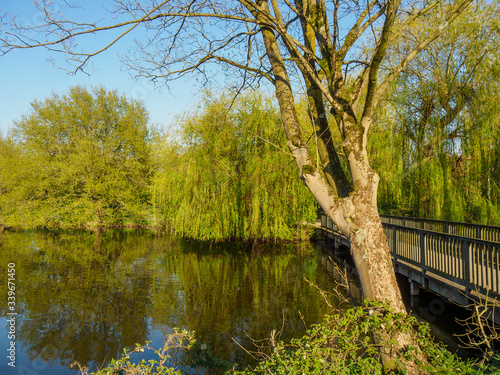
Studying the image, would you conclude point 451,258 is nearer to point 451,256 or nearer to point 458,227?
point 451,256

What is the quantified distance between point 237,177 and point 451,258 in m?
11.4

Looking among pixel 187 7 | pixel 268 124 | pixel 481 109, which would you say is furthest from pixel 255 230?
pixel 187 7

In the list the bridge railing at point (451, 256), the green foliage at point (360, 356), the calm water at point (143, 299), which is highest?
the bridge railing at point (451, 256)

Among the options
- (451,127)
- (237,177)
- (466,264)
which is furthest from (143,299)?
(451,127)

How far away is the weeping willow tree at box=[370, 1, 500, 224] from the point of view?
11141 mm

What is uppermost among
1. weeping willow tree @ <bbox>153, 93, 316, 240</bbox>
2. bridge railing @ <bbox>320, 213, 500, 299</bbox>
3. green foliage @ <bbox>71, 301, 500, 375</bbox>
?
weeping willow tree @ <bbox>153, 93, 316, 240</bbox>

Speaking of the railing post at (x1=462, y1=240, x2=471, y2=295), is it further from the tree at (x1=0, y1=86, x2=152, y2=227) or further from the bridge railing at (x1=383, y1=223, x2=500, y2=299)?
the tree at (x1=0, y1=86, x2=152, y2=227)

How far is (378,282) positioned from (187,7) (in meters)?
4.09

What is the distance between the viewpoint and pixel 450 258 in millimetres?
6691

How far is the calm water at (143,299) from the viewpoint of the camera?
251 inches

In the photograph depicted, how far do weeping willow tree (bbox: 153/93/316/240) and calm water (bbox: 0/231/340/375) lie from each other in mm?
1291

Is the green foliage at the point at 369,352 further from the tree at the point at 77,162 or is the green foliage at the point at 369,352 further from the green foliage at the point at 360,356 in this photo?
the tree at the point at 77,162

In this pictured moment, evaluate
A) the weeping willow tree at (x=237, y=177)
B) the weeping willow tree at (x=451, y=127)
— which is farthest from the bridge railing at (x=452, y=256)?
the weeping willow tree at (x=237, y=177)

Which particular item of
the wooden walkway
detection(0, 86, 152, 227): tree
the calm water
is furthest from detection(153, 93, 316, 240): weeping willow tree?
detection(0, 86, 152, 227): tree
